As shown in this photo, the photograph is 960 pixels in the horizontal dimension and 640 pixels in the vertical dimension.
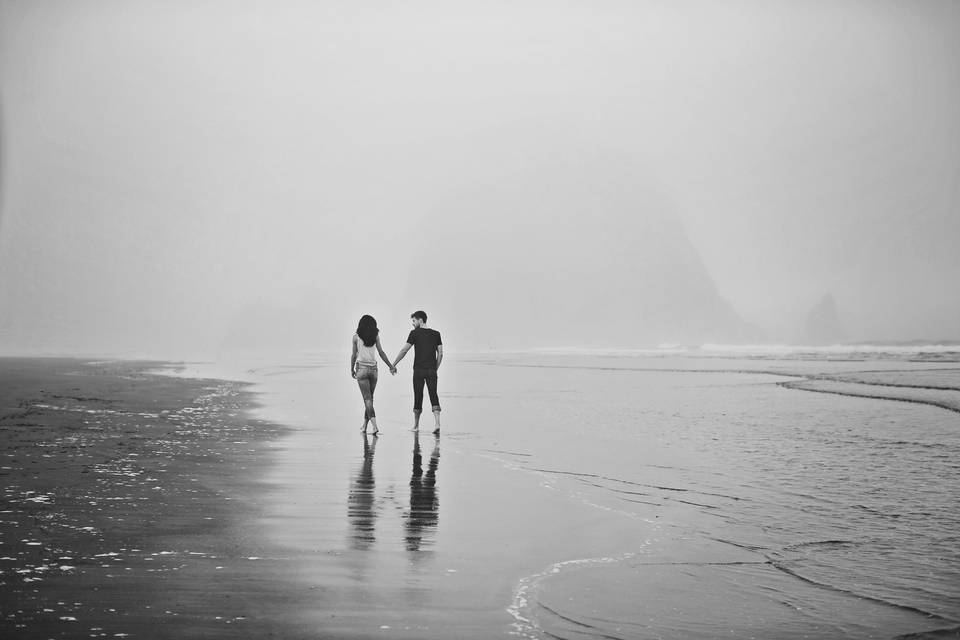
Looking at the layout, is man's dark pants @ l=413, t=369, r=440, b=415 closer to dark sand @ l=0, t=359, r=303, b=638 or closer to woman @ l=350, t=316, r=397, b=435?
woman @ l=350, t=316, r=397, b=435

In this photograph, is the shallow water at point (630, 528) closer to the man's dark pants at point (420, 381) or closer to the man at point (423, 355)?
the man's dark pants at point (420, 381)

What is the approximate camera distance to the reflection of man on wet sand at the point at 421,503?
7.17 meters

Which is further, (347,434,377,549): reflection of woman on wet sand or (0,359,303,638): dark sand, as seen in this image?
(347,434,377,549): reflection of woman on wet sand

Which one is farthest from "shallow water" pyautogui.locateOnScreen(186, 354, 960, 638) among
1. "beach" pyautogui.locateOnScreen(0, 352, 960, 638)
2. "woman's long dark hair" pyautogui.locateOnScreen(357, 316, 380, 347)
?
"woman's long dark hair" pyautogui.locateOnScreen(357, 316, 380, 347)

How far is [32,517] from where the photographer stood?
745 cm

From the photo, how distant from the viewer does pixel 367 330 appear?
16.7 metres

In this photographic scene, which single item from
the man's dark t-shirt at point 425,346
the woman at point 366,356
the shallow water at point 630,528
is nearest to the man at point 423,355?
the man's dark t-shirt at point 425,346

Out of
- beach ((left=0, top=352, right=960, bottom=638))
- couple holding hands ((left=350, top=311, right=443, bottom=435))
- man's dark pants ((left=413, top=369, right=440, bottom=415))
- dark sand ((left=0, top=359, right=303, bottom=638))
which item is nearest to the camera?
dark sand ((left=0, top=359, right=303, bottom=638))

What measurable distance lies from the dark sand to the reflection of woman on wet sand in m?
0.85

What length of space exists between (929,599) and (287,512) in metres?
5.68

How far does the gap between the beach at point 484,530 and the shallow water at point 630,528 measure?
0.03 metres

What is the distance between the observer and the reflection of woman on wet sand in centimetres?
696

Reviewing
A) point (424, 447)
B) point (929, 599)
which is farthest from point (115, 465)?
point (929, 599)

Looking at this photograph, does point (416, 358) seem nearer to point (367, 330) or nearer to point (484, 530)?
point (367, 330)
